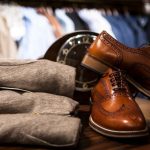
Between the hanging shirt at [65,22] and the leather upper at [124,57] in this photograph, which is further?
the hanging shirt at [65,22]

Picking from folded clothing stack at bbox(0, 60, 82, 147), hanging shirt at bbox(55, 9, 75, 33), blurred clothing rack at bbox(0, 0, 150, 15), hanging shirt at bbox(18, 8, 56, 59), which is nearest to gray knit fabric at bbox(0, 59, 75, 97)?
folded clothing stack at bbox(0, 60, 82, 147)

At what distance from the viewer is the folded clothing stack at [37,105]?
0.43 meters

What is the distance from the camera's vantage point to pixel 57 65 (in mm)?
550

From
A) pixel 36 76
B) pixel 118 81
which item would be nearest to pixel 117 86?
pixel 118 81

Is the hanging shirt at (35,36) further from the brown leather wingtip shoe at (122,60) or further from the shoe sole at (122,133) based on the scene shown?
the shoe sole at (122,133)

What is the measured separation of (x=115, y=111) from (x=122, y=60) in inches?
4.1

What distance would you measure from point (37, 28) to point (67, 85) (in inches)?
26.0

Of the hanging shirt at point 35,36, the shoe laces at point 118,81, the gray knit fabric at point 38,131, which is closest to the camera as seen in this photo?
the gray knit fabric at point 38,131

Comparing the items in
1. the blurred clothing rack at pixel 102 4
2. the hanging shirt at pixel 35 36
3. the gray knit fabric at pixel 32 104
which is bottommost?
the hanging shirt at pixel 35 36

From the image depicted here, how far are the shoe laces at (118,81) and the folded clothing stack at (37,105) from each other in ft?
0.22

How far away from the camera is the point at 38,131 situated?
424mm

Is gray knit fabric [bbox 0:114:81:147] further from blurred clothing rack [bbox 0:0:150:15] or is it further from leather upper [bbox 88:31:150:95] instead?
blurred clothing rack [bbox 0:0:150:15]

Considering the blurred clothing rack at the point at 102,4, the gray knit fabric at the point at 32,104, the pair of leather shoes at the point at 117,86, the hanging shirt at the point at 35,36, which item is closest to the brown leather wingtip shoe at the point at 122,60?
the pair of leather shoes at the point at 117,86

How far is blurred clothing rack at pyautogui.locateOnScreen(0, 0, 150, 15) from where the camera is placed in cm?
130
